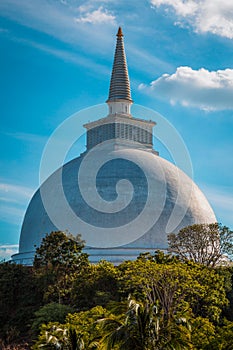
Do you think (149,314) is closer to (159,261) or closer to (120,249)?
(159,261)

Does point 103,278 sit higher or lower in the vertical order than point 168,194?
lower

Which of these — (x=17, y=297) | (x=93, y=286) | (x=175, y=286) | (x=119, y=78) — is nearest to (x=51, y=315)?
(x=93, y=286)

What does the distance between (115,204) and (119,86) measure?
46.0ft

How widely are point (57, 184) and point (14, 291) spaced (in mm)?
12204

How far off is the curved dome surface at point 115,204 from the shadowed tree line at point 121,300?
426 centimetres

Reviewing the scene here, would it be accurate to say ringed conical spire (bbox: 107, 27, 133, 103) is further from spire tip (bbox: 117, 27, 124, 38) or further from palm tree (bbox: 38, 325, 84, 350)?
palm tree (bbox: 38, 325, 84, 350)

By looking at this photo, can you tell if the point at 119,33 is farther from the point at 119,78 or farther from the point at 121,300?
the point at 121,300

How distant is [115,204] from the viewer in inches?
1724

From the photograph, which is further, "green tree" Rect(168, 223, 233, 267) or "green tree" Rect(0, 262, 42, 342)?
"green tree" Rect(168, 223, 233, 267)

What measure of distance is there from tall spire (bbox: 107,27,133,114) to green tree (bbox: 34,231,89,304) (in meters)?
19.0

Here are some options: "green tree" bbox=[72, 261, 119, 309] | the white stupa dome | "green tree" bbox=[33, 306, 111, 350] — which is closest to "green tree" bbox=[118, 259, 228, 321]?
"green tree" bbox=[72, 261, 119, 309]

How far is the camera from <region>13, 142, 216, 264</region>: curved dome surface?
4325cm

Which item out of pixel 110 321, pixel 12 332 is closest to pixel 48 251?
pixel 12 332

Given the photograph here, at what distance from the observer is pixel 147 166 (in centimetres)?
4744
